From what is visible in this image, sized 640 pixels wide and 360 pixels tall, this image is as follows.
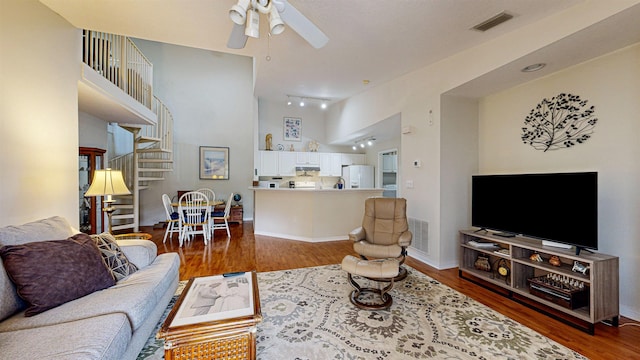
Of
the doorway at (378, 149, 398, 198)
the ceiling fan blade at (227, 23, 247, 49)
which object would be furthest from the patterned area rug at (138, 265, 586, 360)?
the doorway at (378, 149, 398, 198)

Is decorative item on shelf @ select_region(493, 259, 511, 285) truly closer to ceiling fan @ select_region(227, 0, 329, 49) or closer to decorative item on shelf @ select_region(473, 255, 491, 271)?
decorative item on shelf @ select_region(473, 255, 491, 271)

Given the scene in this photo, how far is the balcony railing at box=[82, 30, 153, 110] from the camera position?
3.42 m

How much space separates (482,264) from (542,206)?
947 mm

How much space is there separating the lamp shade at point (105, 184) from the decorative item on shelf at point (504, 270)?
444 centimetres

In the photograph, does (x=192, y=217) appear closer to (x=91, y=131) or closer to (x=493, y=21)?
(x=91, y=131)

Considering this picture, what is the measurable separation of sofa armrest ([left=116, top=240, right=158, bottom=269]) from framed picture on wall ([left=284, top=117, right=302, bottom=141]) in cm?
525

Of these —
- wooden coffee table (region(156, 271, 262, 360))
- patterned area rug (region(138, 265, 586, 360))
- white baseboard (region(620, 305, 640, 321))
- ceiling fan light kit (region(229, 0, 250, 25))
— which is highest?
ceiling fan light kit (region(229, 0, 250, 25))

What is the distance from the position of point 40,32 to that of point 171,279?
255 cm

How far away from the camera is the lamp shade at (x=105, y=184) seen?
115 inches

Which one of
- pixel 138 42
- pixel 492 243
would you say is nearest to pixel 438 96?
pixel 492 243

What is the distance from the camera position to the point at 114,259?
6.91 ft

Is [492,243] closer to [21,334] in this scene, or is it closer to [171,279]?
[171,279]

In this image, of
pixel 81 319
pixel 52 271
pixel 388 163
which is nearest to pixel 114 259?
pixel 52 271

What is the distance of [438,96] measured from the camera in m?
3.51
